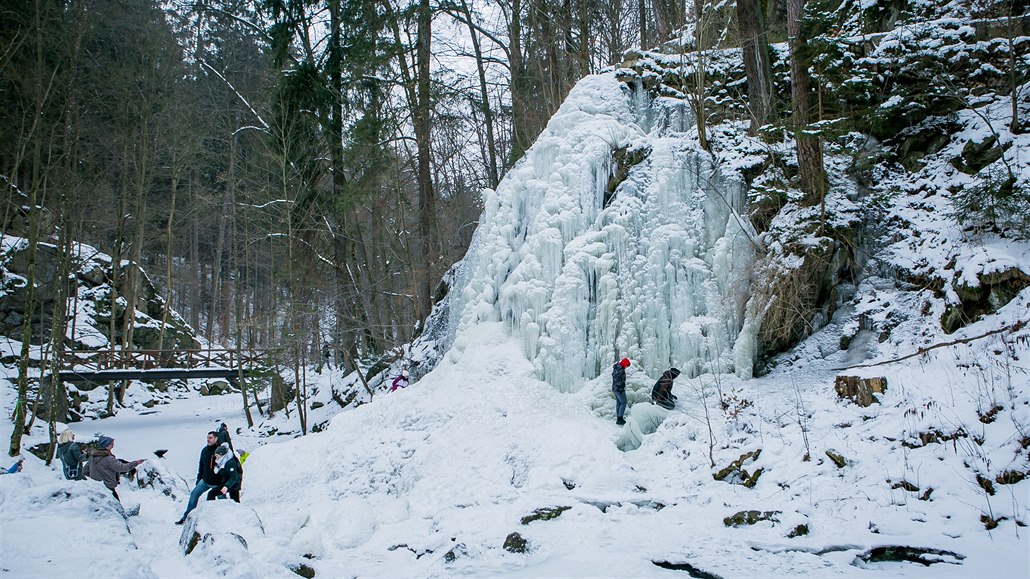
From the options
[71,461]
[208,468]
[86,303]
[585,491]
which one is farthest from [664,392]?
[86,303]

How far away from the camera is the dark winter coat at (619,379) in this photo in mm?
8422

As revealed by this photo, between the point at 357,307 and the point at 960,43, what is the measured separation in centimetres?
1413

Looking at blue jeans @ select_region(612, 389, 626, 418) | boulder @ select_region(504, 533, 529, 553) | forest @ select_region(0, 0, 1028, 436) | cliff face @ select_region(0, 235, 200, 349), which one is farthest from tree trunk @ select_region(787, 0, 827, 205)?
cliff face @ select_region(0, 235, 200, 349)

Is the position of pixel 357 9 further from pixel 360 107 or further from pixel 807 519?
pixel 807 519

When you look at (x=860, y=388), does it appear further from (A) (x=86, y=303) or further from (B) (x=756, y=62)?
(A) (x=86, y=303)

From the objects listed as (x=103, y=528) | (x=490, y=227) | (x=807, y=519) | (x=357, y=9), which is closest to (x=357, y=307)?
(x=490, y=227)

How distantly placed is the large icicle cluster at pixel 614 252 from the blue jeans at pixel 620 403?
2.42 ft

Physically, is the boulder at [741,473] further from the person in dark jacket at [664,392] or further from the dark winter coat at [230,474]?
the dark winter coat at [230,474]

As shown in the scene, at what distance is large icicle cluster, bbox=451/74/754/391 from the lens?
907cm

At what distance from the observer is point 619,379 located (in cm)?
845

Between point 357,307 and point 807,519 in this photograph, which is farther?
point 357,307

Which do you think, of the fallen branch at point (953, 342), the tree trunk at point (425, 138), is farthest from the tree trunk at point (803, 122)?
the tree trunk at point (425, 138)

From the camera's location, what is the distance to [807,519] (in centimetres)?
524

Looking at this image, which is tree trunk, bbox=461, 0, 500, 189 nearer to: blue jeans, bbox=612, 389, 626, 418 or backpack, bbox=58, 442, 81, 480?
blue jeans, bbox=612, 389, 626, 418
